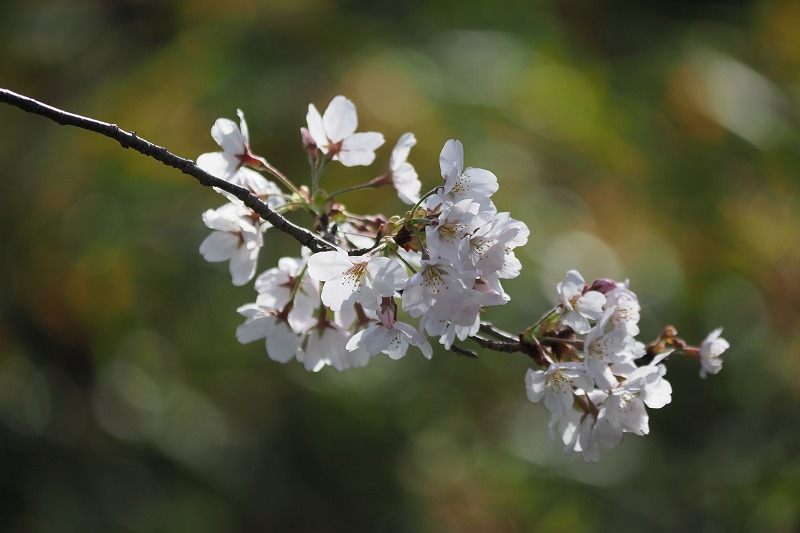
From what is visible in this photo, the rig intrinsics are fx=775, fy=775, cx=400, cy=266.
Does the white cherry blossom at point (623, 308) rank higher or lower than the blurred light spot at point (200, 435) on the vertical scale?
higher

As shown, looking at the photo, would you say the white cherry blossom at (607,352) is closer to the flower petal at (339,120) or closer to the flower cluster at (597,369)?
the flower cluster at (597,369)

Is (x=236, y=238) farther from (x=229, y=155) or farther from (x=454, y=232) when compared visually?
(x=454, y=232)

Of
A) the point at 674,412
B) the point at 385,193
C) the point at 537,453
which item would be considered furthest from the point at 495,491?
the point at 385,193

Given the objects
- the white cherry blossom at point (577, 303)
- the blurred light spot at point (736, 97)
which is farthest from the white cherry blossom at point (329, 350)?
the blurred light spot at point (736, 97)

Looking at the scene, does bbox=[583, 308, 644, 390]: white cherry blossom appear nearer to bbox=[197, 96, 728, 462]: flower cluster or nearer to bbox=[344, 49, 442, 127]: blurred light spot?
bbox=[197, 96, 728, 462]: flower cluster

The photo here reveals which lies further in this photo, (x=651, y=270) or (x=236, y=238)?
(x=651, y=270)

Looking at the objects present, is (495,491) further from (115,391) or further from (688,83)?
(688,83)

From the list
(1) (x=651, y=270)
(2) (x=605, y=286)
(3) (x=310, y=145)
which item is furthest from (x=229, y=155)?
(1) (x=651, y=270)
